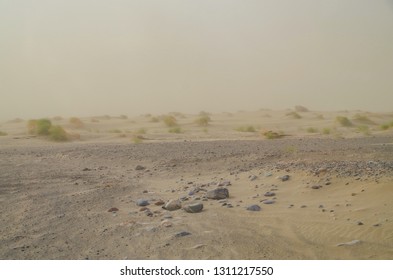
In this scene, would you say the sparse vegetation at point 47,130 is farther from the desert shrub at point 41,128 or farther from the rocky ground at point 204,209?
the rocky ground at point 204,209

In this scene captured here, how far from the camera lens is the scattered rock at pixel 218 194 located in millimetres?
7594

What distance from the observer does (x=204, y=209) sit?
22.8ft

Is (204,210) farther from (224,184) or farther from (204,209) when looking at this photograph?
(224,184)

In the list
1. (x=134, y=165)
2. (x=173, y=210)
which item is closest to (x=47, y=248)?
(x=173, y=210)

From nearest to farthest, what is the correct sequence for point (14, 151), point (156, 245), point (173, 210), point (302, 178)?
point (156, 245), point (173, 210), point (302, 178), point (14, 151)

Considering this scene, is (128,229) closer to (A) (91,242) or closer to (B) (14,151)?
(A) (91,242)

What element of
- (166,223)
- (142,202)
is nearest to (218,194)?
(142,202)

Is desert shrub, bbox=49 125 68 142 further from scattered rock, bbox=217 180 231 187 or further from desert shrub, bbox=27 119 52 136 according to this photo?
scattered rock, bbox=217 180 231 187

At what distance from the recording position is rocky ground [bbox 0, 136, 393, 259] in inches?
206

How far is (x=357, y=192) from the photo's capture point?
7234mm

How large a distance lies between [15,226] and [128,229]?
1644mm

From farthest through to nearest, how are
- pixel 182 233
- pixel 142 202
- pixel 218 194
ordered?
pixel 218 194 → pixel 142 202 → pixel 182 233

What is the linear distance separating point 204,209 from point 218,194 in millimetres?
718

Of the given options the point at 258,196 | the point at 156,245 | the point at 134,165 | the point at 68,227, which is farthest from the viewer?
the point at 134,165
